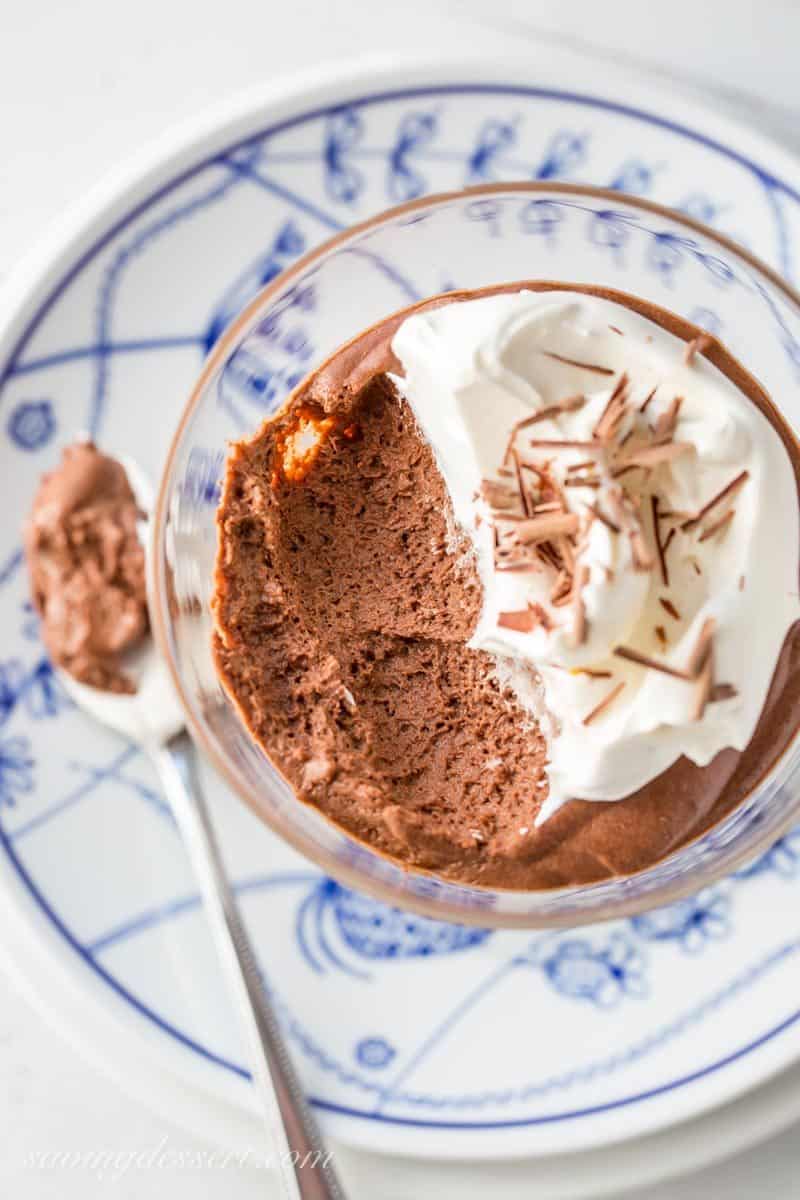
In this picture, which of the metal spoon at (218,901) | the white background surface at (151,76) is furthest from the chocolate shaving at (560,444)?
the white background surface at (151,76)

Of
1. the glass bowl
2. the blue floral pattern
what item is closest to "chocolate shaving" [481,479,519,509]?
the glass bowl

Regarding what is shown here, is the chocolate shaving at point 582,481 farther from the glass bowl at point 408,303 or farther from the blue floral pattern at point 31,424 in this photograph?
the blue floral pattern at point 31,424

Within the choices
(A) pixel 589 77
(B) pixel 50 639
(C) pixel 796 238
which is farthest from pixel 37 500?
(C) pixel 796 238

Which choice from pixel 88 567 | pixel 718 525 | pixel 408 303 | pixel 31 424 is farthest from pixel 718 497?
pixel 31 424

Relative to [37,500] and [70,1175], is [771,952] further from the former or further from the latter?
[37,500]

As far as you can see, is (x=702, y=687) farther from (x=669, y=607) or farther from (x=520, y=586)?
(x=520, y=586)

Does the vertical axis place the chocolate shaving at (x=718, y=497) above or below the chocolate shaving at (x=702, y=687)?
above
